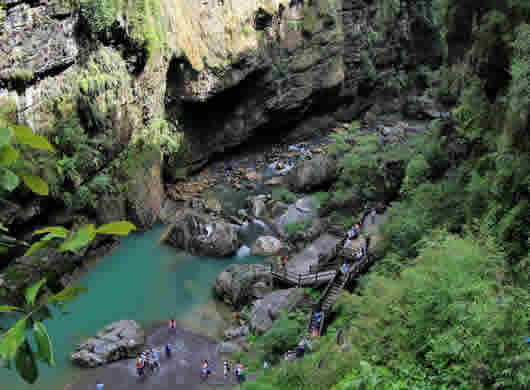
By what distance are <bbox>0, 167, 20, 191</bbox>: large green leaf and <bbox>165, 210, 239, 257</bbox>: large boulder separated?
17.0 m

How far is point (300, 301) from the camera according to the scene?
1424cm

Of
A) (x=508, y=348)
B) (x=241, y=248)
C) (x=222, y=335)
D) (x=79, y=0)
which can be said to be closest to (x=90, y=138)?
(x=79, y=0)

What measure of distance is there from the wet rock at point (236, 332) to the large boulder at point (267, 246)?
4642 mm

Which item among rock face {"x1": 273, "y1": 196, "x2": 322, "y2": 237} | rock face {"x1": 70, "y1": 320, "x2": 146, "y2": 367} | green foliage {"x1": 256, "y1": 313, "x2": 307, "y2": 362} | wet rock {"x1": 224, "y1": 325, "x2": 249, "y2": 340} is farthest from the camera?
rock face {"x1": 273, "y1": 196, "x2": 322, "y2": 237}

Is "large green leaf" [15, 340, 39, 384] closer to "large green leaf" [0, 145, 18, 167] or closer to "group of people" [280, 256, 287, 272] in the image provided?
"large green leaf" [0, 145, 18, 167]

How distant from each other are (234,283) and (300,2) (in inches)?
822

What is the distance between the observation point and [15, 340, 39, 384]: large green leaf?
0.87 meters

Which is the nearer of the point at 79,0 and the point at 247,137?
the point at 79,0

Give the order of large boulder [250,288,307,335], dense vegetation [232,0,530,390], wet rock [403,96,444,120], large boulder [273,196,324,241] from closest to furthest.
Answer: dense vegetation [232,0,530,390]
large boulder [250,288,307,335]
large boulder [273,196,324,241]
wet rock [403,96,444,120]

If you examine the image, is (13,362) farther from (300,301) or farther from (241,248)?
(241,248)

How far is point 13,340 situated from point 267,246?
1762 cm

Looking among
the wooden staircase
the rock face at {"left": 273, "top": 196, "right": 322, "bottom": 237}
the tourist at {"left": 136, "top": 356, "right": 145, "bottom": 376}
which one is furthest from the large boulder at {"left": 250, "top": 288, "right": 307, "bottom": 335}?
the rock face at {"left": 273, "top": 196, "right": 322, "bottom": 237}

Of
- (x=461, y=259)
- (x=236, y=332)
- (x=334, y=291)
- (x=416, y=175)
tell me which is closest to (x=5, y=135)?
(x=461, y=259)

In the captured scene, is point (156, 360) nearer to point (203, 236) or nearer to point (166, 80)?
point (203, 236)
